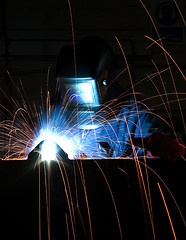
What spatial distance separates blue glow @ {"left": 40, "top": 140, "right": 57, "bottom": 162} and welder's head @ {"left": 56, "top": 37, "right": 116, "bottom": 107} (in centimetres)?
61

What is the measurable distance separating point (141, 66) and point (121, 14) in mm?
766

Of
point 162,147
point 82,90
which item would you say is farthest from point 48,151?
point 82,90

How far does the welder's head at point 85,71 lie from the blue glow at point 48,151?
0.61 m

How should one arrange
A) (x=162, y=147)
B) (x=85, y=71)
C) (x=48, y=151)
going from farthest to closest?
(x=85, y=71) → (x=162, y=147) → (x=48, y=151)

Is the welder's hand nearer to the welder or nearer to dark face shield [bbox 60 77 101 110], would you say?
the welder

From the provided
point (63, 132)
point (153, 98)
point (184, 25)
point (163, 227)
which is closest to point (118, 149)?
point (63, 132)

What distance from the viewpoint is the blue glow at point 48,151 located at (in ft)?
3.10

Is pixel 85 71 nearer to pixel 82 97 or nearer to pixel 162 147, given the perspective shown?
pixel 82 97

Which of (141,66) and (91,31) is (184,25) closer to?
(141,66)

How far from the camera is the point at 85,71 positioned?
1.51m

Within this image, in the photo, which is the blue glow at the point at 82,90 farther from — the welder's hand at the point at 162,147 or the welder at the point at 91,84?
the welder's hand at the point at 162,147

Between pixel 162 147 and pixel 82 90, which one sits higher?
pixel 82 90

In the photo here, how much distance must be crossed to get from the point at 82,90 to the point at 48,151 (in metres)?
0.66

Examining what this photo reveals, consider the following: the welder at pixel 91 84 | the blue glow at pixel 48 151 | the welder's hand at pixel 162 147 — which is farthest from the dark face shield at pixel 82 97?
the blue glow at pixel 48 151
